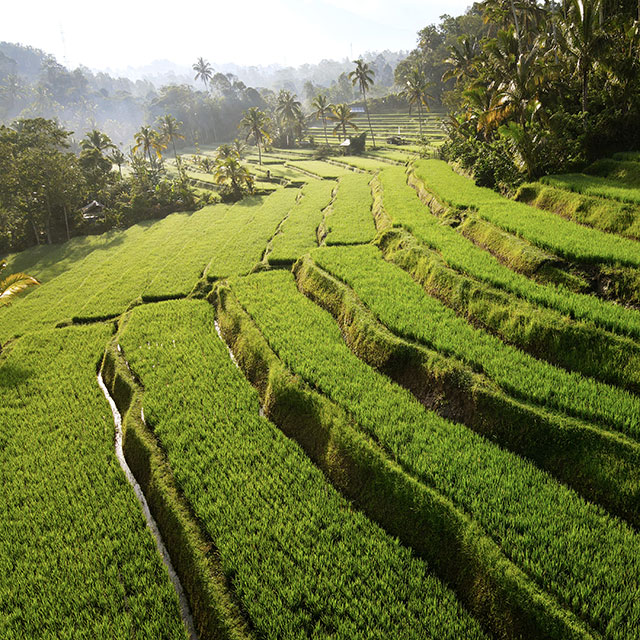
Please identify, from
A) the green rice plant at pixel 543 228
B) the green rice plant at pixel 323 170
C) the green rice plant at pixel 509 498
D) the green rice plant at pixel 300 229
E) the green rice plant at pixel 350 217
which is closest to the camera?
the green rice plant at pixel 509 498

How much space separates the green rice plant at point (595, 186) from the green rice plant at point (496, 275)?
187cm

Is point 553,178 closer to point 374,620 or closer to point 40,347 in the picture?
point 374,620

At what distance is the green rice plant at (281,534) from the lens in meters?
4.46

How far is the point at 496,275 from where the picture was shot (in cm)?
948

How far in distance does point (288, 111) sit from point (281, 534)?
6300 centimetres

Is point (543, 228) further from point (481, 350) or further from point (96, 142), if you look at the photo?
point (96, 142)

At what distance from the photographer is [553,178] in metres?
13.3

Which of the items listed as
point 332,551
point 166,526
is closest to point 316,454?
point 332,551

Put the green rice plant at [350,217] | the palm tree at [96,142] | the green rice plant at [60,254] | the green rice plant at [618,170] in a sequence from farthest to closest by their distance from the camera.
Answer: the palm tree at [96,142]
the green rice plant at [60,254]
the green rice plant at [350,217]
the green rice plant at [618,170]

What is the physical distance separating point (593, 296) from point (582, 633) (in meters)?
6.32

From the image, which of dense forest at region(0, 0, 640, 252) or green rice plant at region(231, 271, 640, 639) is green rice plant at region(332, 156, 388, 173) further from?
green rice plant at region(231, 271, 640, 639)

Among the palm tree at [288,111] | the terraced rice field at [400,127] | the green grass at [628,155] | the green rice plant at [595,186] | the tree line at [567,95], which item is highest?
the palm tree at [288,111]

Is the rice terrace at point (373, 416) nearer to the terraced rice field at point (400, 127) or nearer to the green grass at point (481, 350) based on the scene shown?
the green grass at point (481, 350)

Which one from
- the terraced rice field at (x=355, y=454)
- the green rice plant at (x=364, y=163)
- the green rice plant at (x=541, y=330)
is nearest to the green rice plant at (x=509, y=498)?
the terraced rice field at (x=355, y=454)
